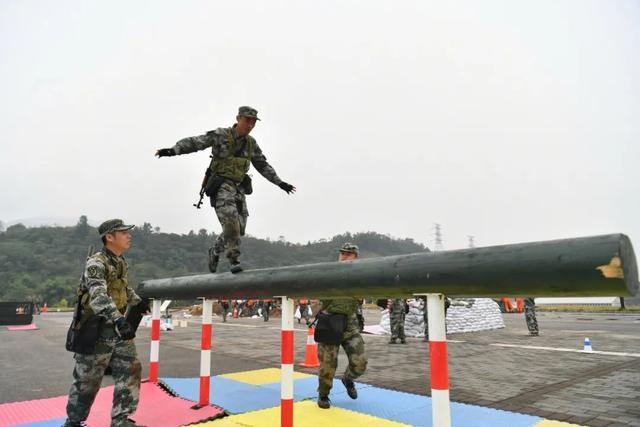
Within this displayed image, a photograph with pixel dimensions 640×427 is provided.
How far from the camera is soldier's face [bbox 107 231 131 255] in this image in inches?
160

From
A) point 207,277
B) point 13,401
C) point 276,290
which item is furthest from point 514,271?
point 13,401

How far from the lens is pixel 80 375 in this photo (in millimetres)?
3684

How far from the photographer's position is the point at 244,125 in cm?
489

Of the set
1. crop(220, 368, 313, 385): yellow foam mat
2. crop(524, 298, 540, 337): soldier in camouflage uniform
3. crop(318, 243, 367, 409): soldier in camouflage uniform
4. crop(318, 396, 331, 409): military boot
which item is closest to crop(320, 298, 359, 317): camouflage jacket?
crop(318, 243, 367, 409): soldier in camouflage uniform

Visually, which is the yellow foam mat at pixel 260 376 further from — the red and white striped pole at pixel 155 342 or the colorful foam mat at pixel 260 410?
the red and white striped pole at pixel 155 342

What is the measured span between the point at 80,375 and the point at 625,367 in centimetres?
887

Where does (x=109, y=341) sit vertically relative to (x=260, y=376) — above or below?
above

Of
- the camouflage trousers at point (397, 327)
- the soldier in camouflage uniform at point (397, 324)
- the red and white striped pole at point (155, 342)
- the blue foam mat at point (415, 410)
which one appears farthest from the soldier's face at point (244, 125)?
the camouflage trousers at point (397, 327)

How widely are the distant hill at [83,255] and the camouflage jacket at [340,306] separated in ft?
225

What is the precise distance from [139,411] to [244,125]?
337 cm

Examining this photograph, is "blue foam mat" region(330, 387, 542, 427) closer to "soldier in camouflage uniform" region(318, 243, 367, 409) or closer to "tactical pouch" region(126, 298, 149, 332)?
"soldier in camouflage uniform" region(318, 243, 367, 409)

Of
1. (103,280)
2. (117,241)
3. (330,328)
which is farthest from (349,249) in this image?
(103,280)

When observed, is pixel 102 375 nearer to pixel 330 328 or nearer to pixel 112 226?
pixel 112 226

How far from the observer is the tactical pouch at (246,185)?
511 cm
